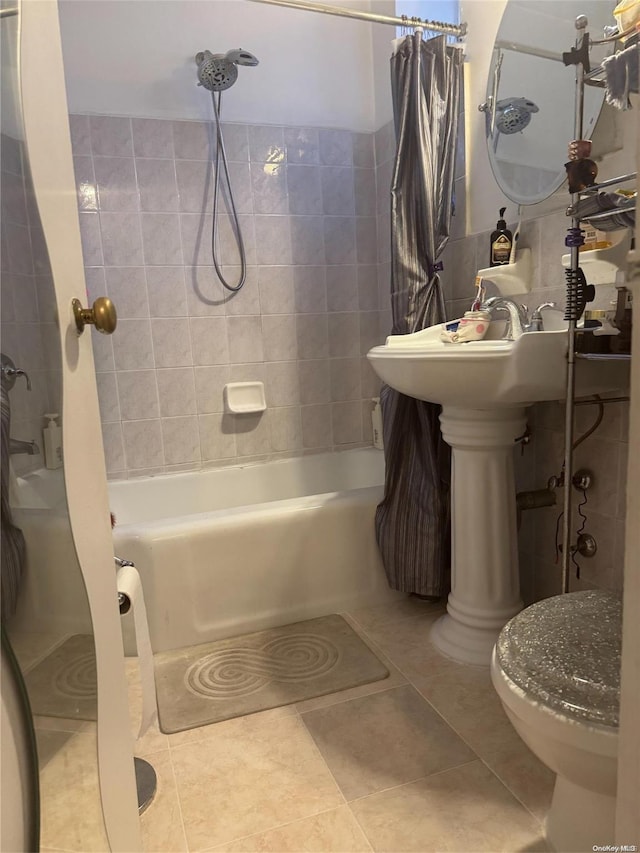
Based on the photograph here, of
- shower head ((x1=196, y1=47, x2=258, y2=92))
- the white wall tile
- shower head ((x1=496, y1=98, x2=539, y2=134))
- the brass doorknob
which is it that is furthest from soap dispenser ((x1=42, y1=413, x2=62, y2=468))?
shower head ((x1=196, y1=47, x2=258, y2=92))

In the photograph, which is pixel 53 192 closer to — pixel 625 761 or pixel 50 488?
pixel 50 488

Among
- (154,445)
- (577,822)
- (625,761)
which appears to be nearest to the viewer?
(625,761)

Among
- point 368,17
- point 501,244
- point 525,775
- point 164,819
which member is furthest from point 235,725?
point 368,17

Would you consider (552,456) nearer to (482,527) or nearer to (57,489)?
(482,527)

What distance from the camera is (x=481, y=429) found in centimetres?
165

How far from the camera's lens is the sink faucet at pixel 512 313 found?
164 centimetres

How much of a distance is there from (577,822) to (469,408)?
0.92m

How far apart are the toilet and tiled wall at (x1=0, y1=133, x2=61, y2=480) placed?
80 centimetres

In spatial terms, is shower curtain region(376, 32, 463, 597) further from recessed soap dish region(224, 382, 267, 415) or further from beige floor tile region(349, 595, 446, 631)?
recessed soap dish region(224, 382, 267, 415)

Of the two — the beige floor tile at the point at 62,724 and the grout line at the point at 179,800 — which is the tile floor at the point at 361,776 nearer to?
the grout line at the point at 179,800

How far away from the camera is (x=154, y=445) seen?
2.46 metres

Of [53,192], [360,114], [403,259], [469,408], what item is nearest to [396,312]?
[403,259]

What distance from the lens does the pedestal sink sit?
138 centimetres

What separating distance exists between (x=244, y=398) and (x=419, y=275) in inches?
38.7
